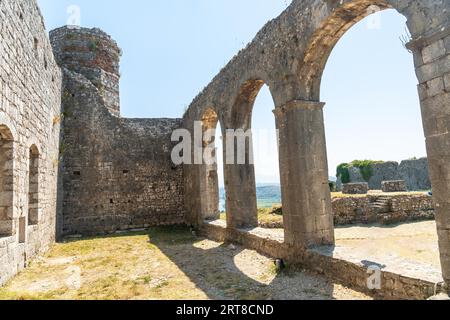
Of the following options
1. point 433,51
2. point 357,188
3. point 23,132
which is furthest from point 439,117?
point 357,188

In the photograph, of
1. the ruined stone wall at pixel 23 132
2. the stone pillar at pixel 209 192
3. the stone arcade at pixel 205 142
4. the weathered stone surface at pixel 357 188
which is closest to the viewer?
the stone arcade at pixel 205 142

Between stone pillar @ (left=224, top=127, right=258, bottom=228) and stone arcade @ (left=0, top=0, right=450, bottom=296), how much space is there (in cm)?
3

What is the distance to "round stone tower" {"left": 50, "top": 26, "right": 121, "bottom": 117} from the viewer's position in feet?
49.5

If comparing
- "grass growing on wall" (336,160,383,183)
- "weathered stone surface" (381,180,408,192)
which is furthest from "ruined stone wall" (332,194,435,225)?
"grass growing on wall" (336,160,383,183)

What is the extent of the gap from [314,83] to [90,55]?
12.5 metres

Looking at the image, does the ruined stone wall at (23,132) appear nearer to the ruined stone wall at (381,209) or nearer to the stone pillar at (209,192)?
the stone pillar at (209,192)

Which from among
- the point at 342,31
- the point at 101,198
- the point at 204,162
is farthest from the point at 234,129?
the point at 101,198

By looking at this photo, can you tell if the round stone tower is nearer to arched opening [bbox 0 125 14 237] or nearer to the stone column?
arched opening [bbox 0 125 14 237]

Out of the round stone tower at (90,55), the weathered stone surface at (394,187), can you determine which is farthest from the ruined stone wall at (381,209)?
the round stone tower at (90,55)

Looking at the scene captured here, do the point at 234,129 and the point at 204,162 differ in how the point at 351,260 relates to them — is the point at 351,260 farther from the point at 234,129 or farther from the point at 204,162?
the point at 204,162

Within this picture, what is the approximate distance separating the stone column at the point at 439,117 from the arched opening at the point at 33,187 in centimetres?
796

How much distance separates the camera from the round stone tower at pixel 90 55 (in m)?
15.1

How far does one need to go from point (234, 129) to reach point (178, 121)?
20.6 ft

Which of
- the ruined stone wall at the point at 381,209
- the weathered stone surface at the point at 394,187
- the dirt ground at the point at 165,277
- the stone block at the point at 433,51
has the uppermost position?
the stone block at the point at 433,51
